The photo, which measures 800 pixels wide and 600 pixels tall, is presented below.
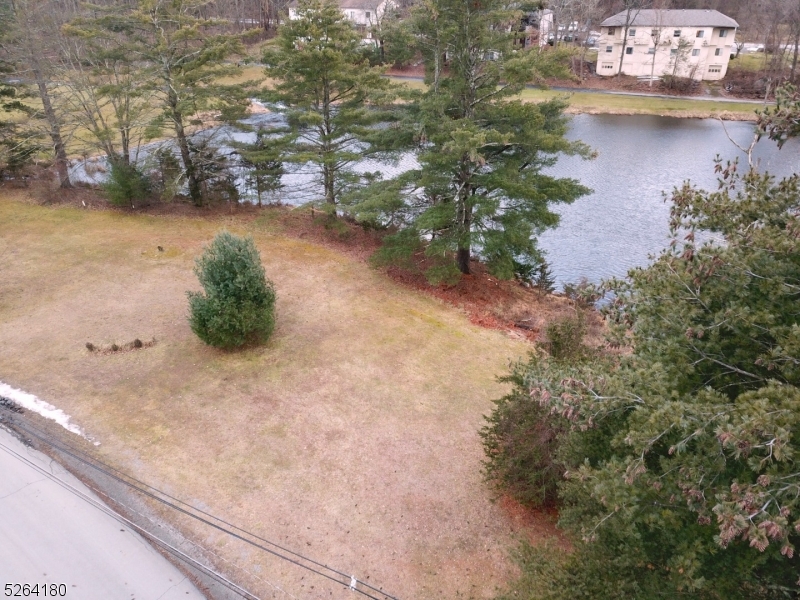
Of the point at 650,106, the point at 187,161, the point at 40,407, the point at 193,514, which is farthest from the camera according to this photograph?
the point at 650,106

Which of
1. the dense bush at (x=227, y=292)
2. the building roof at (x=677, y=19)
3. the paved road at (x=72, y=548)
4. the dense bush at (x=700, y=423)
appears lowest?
the paved road at (x=72, y=548)

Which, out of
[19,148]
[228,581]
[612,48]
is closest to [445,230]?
[228,581]

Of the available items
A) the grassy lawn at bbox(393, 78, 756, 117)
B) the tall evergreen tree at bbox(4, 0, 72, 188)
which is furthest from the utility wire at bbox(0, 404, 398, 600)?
the grassy lawn at bbox(393, 78, 756, 117)

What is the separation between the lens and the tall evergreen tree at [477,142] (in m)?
12.9

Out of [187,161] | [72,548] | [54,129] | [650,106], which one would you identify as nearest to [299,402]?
[72,548]

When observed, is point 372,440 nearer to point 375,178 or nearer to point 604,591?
point 604,591

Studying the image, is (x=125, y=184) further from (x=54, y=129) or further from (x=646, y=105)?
(x=646, y=105)

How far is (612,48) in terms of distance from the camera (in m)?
44.9

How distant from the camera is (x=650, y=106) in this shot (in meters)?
38.5

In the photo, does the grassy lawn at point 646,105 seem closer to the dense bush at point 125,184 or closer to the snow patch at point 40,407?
the dense bush at point 125,184

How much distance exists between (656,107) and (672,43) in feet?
28.6

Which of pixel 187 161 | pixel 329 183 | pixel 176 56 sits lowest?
pixel 329 183

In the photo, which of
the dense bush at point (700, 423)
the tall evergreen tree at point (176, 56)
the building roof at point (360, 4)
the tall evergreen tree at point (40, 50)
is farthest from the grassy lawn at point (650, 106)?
the dense bush at point (700, 423)

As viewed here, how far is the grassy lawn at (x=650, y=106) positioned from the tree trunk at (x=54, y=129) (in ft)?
73.9
